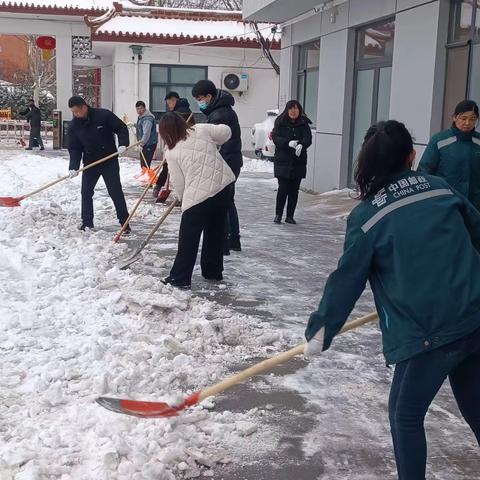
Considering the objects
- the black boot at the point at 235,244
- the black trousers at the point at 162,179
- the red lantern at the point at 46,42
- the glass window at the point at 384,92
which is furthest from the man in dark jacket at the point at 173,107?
the red lantern at the point at 46,42

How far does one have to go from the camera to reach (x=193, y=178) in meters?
6.17

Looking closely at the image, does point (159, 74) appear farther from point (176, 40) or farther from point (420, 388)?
point (420, 388)

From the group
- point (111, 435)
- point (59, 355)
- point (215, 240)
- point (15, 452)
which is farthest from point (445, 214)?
point (215, 240)

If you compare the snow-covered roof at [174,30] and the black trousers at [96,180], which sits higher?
the snow-covered roof at [174,30]

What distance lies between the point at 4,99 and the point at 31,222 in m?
32.4

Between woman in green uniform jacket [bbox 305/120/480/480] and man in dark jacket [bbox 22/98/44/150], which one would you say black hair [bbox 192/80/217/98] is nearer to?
woman in green uniform jacket [bbox 305/120/480/480]

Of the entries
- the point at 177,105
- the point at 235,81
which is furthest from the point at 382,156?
the point at 235,81

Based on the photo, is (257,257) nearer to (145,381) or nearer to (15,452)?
(145,381)

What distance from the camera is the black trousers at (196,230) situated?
20.6 feet

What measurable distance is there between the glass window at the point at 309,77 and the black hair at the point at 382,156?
11.8m

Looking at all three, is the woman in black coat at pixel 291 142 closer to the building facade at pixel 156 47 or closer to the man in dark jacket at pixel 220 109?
the man in dark jacket at pixel 220 109

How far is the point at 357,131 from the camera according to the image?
12320 millimetres

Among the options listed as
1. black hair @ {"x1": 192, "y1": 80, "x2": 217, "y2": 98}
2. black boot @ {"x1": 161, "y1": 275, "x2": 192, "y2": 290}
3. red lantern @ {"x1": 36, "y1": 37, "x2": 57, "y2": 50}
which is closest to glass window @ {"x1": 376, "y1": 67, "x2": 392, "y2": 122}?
black hair @ {"x1": 192, "y1": 80, "x2": 217, "y2": 98}

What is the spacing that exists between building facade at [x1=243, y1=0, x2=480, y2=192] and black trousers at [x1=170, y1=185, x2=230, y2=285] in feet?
12.0
